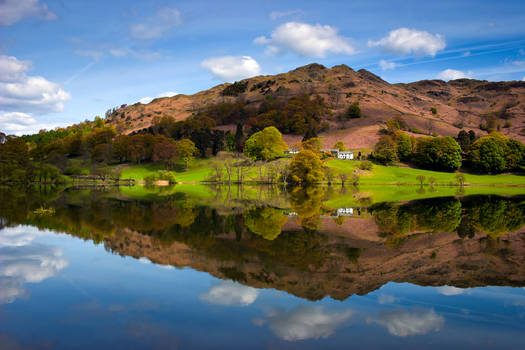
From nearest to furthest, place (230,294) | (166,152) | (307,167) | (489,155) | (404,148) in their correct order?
(230,294), (307,167), (489,155), (166,152), (404,148)

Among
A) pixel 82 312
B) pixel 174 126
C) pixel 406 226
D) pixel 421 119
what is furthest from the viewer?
pixel 421 119

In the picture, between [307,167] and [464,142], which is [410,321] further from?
[464,142]

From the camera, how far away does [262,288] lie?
11742 millimetres

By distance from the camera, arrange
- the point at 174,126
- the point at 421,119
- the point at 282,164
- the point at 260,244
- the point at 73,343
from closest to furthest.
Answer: the point at 73,343 < the point at 260,244 < the point at 282,164 < the point at 174,126 < the point at 421,119

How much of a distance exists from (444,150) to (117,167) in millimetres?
109377

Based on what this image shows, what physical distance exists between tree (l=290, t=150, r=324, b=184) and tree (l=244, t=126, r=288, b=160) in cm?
2373

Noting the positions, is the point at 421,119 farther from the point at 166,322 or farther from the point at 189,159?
the point at 166,322

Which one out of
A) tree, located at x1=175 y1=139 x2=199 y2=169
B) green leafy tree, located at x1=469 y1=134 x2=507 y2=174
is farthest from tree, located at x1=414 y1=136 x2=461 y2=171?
tree, located at x1=175 y1=139 x2=199 y2=169

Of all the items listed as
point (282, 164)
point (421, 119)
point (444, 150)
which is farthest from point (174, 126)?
point (421, 119)

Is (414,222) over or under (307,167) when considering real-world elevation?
under

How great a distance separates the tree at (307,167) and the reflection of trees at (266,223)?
188 ft

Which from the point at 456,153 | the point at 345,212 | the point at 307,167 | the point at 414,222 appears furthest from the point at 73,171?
the point at 456,153

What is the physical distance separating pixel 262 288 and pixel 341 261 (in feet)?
15.4

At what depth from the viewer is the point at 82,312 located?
32.5 ft
